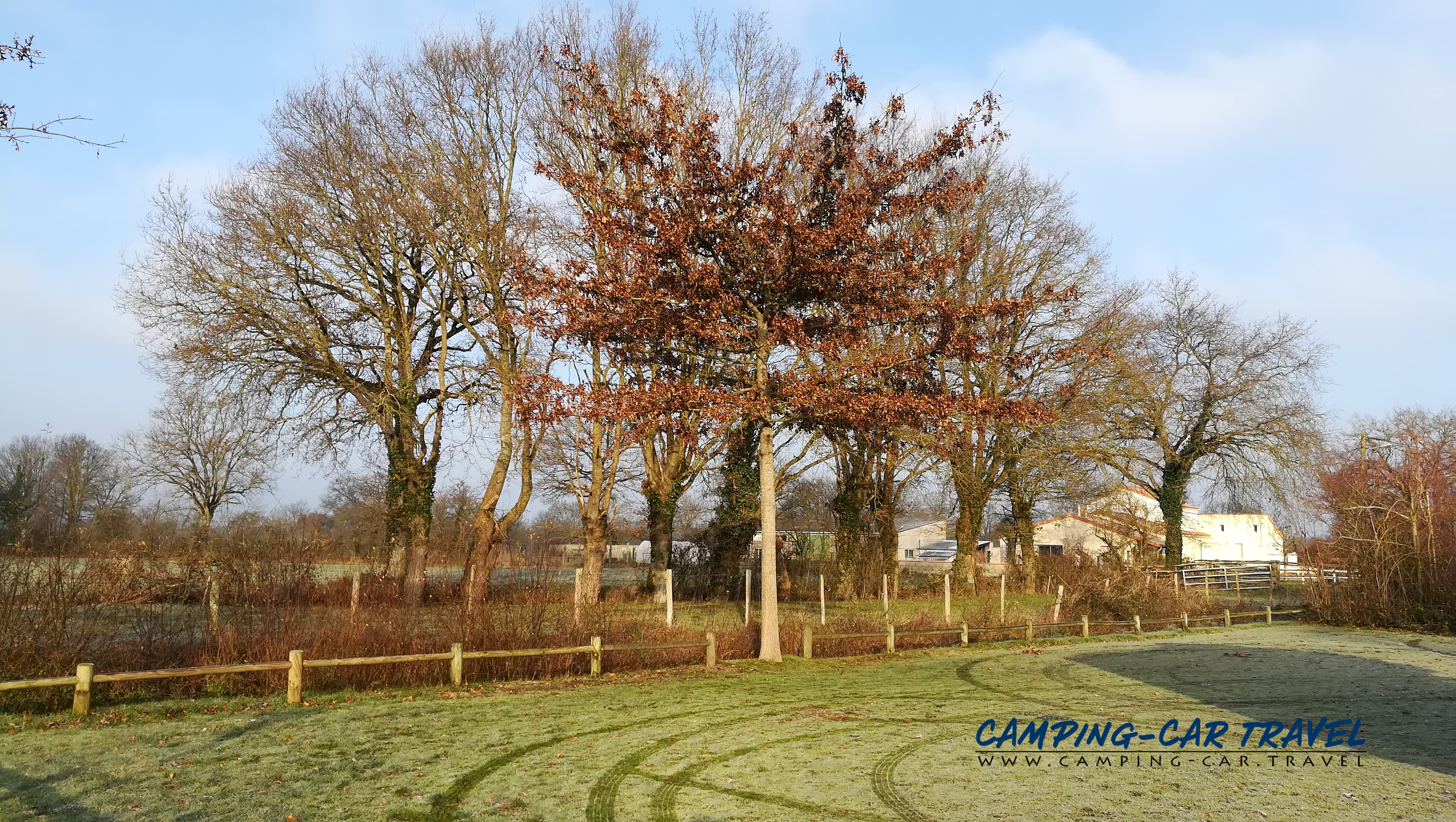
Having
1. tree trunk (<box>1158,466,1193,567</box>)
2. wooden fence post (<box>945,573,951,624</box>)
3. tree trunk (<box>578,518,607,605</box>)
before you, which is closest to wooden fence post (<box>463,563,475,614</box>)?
tree trunk (<box>578,518,607,605</box>)

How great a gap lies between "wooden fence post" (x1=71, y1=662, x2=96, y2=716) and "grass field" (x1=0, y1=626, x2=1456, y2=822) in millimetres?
172

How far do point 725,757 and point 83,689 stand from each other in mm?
6621

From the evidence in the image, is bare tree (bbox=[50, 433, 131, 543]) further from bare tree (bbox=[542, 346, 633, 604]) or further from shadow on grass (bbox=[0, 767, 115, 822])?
shadow on grass (bbox=[0, 767, 115, 822])

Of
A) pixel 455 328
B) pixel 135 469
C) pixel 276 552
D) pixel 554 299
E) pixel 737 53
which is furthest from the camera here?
pixel 135 469

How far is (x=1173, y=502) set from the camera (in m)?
33.9

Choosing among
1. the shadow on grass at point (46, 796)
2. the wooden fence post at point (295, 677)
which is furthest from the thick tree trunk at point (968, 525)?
the shadow on grass at point (46, 796)

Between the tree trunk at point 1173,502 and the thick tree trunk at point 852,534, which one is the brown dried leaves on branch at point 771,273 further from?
the tree trunk at point 1173,502

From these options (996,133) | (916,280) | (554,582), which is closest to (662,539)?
(554,582)

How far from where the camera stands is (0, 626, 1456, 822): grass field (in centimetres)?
662

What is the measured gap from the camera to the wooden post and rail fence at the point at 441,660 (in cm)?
939

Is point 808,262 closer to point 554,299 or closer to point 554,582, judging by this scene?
point 554,299

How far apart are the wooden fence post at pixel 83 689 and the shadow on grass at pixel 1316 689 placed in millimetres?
11237

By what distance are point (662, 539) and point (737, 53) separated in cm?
1249

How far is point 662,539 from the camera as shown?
25094mm
